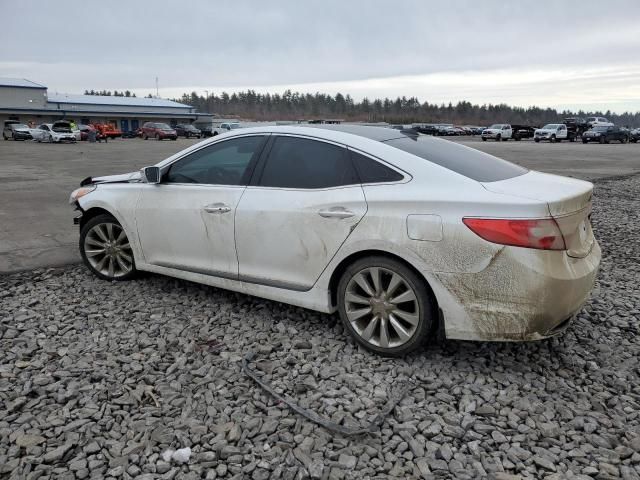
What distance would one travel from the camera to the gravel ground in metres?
2.59

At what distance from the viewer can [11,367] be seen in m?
3.46

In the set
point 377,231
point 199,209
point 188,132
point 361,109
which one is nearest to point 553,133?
point 188,132

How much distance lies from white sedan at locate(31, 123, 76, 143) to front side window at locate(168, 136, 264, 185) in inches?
1587

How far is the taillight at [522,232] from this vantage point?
3008 mm

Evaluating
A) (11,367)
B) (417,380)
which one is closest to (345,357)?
(417,380)

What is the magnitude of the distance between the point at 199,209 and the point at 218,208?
0.22m

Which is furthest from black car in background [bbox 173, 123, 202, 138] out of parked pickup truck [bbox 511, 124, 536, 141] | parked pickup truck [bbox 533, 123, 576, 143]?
parked pickup truck [bbox 533, 123, 576, 143]

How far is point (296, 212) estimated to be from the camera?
12.3 feet

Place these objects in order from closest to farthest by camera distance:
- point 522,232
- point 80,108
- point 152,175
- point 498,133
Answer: point 522,232, point 152,175, point 498,133, point 80,108

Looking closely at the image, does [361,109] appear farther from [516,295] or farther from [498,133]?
[516,295]

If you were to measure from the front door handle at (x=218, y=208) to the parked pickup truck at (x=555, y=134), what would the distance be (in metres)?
46.4

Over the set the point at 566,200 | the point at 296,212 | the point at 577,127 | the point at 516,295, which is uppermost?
the point at 566,200

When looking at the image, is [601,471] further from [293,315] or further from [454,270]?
[293,315]

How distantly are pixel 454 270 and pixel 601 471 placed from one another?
1.26 metres
